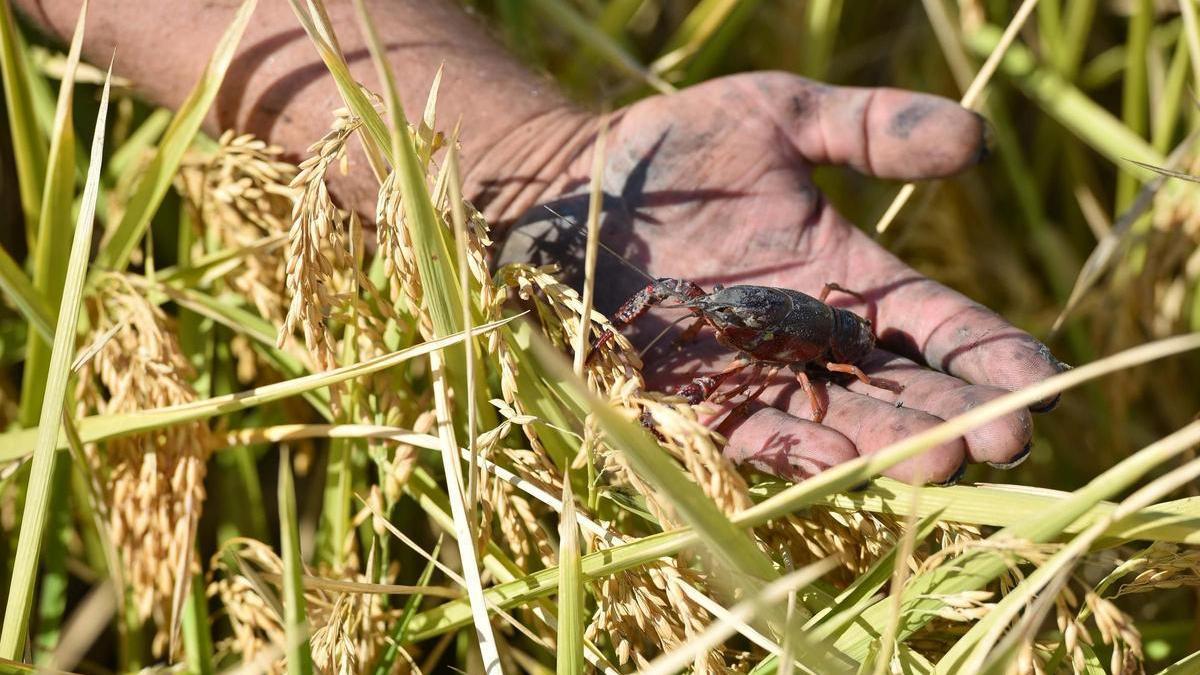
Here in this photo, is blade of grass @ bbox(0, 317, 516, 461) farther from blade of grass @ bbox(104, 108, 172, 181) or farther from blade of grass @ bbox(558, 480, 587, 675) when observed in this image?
blade of grass @ bbox(104, 108, 172, 181)

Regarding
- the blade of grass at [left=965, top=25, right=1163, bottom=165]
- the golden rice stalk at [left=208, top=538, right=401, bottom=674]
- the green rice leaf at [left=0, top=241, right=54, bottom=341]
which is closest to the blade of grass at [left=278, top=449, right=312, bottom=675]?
the golden rice stalk at [left=208, top=538, right=401, bottom=674]

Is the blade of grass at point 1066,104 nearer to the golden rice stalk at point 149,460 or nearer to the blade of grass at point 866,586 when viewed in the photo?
the blade of grass at point 866,586

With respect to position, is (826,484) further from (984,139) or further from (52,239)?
(52,239)

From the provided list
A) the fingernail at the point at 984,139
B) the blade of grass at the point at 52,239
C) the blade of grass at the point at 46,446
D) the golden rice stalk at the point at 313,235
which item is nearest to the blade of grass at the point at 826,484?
the golden rice stalk at the point at 313,235

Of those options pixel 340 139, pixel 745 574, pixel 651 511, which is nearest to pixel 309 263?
pixel 340 139

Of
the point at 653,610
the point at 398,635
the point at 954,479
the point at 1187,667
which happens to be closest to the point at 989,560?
the point at 954,479

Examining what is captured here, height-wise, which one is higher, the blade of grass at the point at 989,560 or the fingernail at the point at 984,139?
the fingernail at the point at 984,139

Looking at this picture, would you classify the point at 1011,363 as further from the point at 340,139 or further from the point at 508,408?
the point at 340,139
